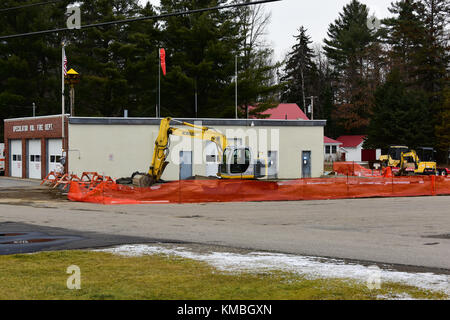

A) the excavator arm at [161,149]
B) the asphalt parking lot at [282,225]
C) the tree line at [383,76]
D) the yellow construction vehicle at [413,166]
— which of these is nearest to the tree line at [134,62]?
the tree line at [383,76]

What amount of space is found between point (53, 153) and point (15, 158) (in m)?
7.10

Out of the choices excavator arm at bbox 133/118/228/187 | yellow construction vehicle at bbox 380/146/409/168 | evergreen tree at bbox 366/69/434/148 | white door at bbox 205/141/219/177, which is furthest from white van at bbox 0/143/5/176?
evergreen tree at bbox 366/69/434/148

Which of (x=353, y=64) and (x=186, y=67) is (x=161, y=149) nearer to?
(x=186, y=67)

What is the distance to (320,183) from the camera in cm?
2541

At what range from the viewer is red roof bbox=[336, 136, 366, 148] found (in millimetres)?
83188

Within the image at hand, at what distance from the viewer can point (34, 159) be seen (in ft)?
136

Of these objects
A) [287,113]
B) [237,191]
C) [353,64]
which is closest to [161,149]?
[237,191]

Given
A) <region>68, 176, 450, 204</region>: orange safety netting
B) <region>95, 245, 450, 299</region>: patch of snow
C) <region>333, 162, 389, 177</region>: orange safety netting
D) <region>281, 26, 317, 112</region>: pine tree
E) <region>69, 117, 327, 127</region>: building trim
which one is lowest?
<region>95, 245, 450, 299</region>: patch of snow

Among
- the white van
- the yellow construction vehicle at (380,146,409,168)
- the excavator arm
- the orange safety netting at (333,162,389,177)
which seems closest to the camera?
the excavator arm

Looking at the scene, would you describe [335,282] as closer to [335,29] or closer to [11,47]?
[11,47]

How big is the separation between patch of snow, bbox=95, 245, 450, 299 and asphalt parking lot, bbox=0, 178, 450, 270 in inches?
37.4

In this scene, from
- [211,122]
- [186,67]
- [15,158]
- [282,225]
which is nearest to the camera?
[282,225]

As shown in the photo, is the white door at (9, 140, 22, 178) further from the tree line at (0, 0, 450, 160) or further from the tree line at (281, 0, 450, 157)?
the tree line at (281, 0, 450, 157)

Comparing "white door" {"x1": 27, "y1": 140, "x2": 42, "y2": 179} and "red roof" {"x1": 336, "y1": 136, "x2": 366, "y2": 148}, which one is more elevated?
"red roof" {"x1": 336, "y1": 136, "x2": 366, "y2": 148}
